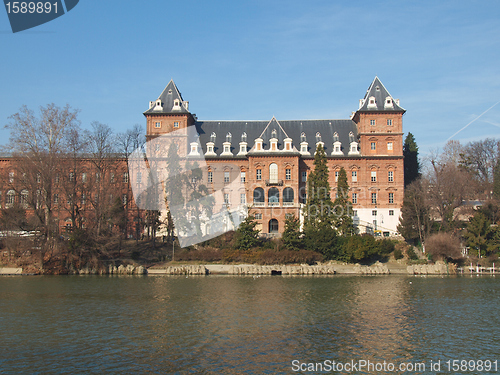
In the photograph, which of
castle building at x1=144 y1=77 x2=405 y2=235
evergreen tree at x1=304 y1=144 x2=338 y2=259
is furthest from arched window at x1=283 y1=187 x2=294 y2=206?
evergreen tree at x1=304 y1=144 x2=338 y2=259

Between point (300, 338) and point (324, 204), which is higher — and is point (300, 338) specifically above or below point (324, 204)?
below

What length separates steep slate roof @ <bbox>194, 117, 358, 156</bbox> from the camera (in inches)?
2452

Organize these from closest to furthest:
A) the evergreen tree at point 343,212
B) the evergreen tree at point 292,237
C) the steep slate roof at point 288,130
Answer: the evergreen tree at point 292,237 → the evergreen tree at point 343,212 → the steep slate roof at point 288,130

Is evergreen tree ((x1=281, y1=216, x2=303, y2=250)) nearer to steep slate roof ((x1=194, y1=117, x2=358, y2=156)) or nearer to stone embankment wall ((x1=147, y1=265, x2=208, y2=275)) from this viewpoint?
stone embankment wall ((x1=147, y1=265, x2=208, y2=275))

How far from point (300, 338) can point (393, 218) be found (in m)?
41.6

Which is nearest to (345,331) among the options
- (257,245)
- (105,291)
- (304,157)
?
(105,291)

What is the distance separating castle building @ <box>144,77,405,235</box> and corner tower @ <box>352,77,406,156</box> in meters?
0.12

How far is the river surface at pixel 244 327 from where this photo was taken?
16078 mm

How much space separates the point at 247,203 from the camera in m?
57.0

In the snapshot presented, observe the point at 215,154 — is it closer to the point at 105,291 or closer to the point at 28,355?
the point at 105,291

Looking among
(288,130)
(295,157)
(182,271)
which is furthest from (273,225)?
(182,271)

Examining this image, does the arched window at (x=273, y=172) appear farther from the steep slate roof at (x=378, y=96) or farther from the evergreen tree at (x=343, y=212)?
the steep slate roof at (x=378, y=96)

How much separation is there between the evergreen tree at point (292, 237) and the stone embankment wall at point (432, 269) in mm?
10818

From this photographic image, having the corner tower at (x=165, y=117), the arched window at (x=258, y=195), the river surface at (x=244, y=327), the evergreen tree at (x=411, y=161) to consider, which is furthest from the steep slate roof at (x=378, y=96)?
the river surface at (x=244, y=327)
